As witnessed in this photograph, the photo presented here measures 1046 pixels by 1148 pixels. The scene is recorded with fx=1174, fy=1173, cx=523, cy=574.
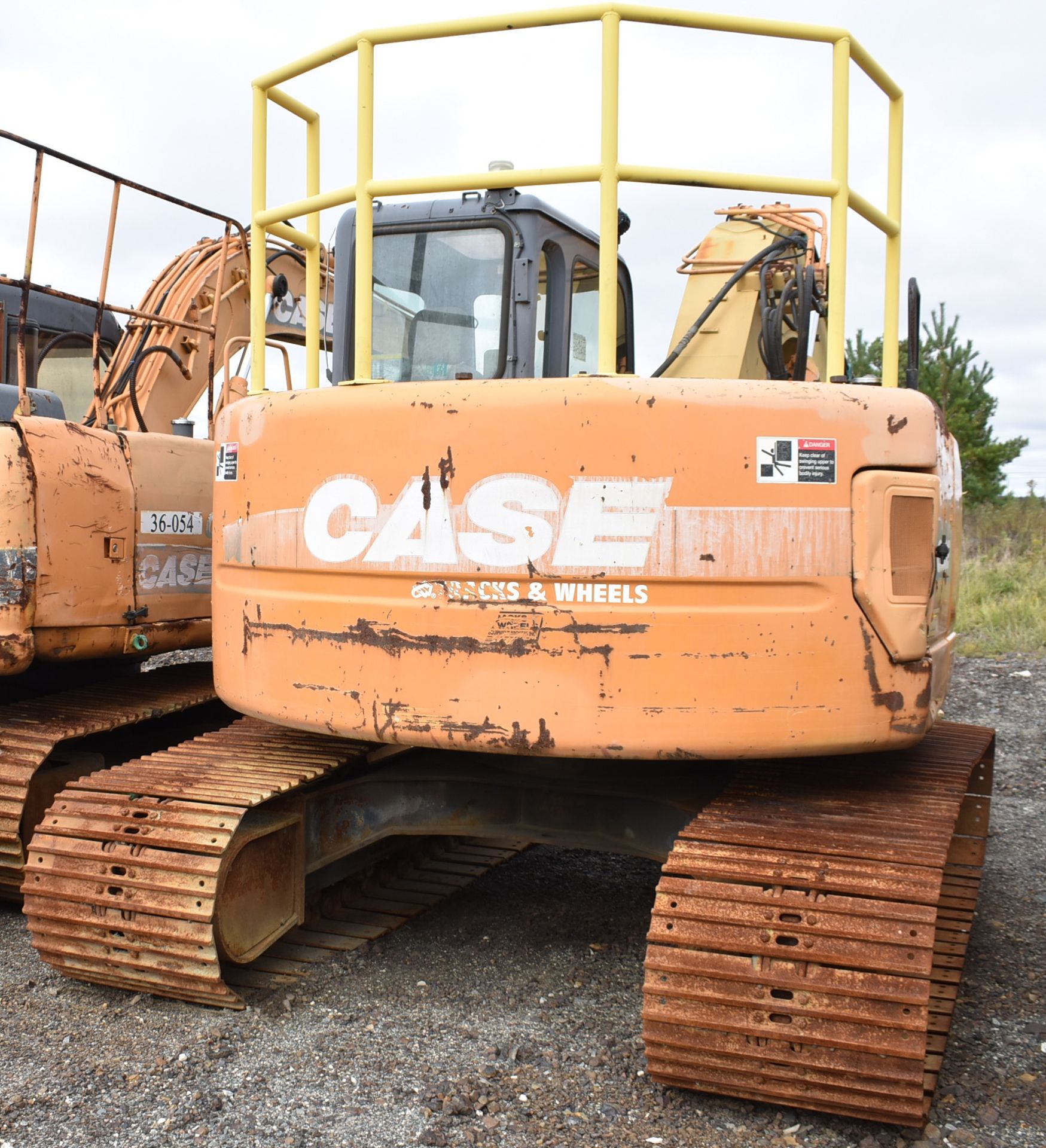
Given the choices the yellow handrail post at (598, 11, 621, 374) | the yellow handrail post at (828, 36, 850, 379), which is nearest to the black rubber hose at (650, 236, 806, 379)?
the yellow handrail post at (828, 36, 850, 379)

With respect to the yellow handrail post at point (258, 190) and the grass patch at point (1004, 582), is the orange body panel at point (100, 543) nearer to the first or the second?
the yellow handrail post at point (258, 190)

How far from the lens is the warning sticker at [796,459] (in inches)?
126

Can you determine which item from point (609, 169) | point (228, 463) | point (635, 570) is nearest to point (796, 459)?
point (635, 570)

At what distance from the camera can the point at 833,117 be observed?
3424 mm

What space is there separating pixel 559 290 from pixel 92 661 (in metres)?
3.12

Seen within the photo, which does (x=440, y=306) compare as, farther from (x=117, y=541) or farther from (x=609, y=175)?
(x=117, y=541)

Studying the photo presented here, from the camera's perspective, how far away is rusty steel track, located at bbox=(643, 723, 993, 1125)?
283cm

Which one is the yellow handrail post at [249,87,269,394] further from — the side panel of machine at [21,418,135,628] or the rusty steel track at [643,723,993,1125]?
the rusty steel track at [643,723,993,1125]

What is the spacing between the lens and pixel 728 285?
4723 millimetres

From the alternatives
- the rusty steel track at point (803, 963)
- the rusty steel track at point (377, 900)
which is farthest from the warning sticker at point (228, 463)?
the rusty steel track at point (803, 963)

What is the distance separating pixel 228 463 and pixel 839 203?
209cm

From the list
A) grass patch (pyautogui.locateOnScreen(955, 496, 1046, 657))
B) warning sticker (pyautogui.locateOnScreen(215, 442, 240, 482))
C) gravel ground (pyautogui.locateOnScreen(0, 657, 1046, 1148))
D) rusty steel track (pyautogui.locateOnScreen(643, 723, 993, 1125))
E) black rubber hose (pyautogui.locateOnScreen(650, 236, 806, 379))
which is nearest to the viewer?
rusty steel track (pyautogui.locateOnScreen(643, 723, 993, 1125))

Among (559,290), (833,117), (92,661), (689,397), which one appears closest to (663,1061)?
(689,397)

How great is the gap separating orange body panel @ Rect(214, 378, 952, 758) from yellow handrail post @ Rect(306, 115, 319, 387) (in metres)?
0.79
